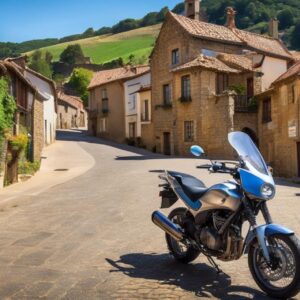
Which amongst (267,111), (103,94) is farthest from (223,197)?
(103,94)

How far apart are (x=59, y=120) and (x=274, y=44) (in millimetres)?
31289

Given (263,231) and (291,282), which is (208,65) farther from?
(291,282)

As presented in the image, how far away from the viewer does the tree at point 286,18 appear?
99.6 m

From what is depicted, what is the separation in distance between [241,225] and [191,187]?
2.89ft

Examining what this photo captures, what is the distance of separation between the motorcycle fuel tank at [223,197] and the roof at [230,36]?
101 ft

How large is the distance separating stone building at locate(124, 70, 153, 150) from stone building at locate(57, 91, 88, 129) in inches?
769

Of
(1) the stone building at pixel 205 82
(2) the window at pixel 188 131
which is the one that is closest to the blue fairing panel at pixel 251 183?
(1) the stone building at pixel 205 82

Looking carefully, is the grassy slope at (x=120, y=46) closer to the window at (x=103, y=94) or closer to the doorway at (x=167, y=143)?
the window at (x=103, y=94)

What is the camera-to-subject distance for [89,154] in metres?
30.2

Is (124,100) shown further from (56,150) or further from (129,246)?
(129,246)

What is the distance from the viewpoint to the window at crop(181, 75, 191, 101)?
111 feet

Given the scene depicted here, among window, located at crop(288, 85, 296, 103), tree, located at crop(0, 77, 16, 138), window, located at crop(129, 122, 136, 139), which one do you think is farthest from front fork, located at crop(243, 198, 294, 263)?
window, located at crop(129, 122, 136, 139)

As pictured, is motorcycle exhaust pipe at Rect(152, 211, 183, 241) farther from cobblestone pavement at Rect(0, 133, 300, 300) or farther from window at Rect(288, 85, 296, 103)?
window at Rect(288, 85, 296, 103)

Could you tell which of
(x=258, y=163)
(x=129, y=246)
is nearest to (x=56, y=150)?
(x=129, y=246)
